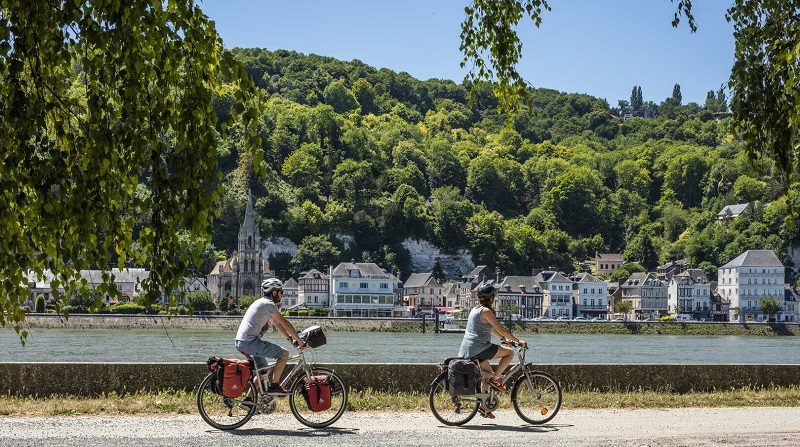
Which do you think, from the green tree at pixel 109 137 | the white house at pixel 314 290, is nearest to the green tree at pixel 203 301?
the white house at pixel 314 290

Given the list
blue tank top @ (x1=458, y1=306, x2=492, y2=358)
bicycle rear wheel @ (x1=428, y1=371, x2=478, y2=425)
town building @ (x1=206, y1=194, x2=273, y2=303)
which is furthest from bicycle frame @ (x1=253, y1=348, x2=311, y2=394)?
town building @ (x1=206, y1=194, x2=273, y2=303)

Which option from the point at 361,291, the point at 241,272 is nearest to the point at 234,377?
the point at 361,291

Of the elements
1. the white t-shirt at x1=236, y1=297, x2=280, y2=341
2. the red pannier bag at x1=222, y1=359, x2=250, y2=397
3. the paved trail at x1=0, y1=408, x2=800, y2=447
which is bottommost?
the paved trail at x1=0, y1=408, x2=800, y2=447

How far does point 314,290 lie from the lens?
129750 millimetres

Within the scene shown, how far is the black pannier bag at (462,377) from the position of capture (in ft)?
36.1

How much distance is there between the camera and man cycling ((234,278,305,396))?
1061 cm

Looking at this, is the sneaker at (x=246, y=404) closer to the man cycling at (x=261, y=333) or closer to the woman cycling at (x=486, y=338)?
the man cycling at (x=261, y=333)

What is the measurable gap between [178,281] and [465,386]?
5858 millimetres

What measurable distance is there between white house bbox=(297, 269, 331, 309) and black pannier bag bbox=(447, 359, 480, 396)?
11717 cm

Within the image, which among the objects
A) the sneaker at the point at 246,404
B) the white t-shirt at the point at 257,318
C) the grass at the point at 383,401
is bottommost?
the grass at the point at 383,401

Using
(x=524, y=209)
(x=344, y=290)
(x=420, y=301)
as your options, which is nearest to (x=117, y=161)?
(x=344, y=290)

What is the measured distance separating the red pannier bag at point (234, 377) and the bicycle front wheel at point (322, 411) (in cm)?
47

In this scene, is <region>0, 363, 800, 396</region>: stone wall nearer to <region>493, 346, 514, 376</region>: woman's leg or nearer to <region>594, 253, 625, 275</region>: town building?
<region>493, 346, 514, 376</region>: woman's leg

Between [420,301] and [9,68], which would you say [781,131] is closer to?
[9,68]
